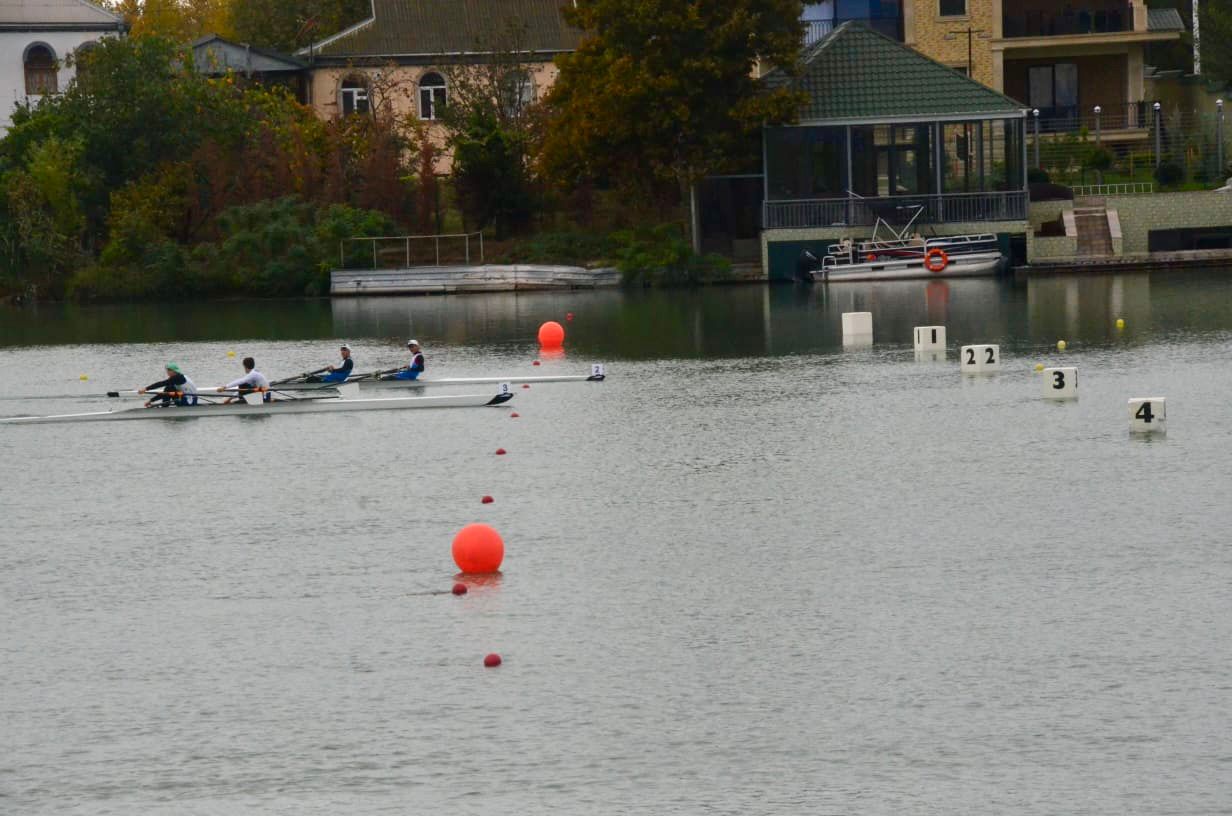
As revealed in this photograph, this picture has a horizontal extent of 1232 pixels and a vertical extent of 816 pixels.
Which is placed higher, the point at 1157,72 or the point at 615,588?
the point at 1157,72

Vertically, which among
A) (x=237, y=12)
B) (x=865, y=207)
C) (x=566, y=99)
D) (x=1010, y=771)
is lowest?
(x=1010, y=771)

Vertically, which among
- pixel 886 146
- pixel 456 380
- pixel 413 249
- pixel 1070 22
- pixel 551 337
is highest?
pixel 1070 22

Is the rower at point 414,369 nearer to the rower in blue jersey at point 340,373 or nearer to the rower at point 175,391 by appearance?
the rower in blue jersey at point 340,373

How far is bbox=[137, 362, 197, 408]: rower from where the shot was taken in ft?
113

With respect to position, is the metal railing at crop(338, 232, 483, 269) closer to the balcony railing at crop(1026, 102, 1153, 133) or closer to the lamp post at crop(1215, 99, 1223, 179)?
the balcony railing at crop(1026, 102, 1153, 133)

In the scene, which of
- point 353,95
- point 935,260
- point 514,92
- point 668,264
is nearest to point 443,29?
point 353,95

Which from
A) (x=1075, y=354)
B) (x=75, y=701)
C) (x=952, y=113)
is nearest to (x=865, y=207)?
(x=952, y=113)

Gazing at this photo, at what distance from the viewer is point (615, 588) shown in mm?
19938

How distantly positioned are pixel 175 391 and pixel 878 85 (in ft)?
121

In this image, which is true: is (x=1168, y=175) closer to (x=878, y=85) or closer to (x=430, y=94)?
Answer: (x=878, y=85)

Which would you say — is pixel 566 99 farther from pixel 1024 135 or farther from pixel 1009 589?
pixel 1009 589

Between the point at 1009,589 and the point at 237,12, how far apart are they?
86.0 metres

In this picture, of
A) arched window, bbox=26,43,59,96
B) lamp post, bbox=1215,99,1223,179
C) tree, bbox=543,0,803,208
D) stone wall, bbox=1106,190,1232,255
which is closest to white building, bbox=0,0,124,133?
arched window, bbox=26,43,59,96

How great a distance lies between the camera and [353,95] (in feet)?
271
